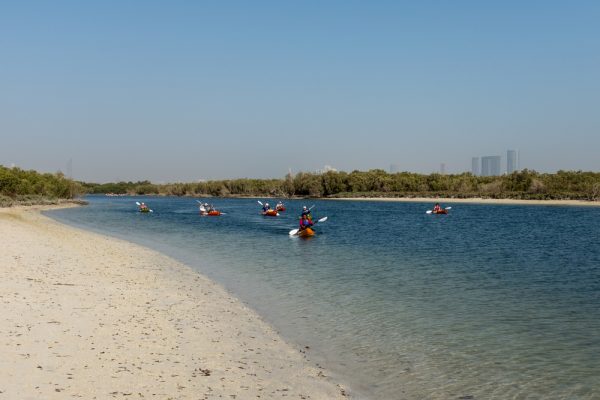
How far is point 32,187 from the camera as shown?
334ft

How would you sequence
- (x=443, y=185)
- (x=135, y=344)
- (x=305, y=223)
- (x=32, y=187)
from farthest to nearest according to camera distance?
1. (x=443, y=185)
2. (x=32, y=187)
3. (x=305, y=223)
4. (x=135, y=344)

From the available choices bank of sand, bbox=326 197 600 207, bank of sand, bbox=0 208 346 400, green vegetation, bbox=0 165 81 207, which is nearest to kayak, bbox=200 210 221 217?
green vegetation, bbox=0 165 81 207

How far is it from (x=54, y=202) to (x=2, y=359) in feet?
341

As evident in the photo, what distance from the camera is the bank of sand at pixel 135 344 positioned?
771 cm

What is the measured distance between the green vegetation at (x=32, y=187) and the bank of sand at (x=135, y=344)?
72.6 metres

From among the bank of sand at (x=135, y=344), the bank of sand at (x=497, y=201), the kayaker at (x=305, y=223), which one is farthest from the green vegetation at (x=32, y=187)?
the bank of sand at (x=497, y=201)

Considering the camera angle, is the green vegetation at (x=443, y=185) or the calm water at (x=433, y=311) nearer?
the calm water at (x=433, y=311)

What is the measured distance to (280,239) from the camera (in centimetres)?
3928

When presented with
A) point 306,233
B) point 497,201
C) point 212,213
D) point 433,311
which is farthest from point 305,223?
point 497,201

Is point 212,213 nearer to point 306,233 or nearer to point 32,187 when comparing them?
point 306,233

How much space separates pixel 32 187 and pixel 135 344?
346 feet

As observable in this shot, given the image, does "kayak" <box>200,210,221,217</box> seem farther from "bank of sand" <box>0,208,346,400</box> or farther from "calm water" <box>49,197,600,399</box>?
"bank of sand" <box>0,208,346,400</box>

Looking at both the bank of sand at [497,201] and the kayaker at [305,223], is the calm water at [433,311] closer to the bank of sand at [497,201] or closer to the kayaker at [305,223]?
the kayaker at [305,223]

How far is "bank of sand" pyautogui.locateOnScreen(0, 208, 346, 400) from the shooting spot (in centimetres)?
771
